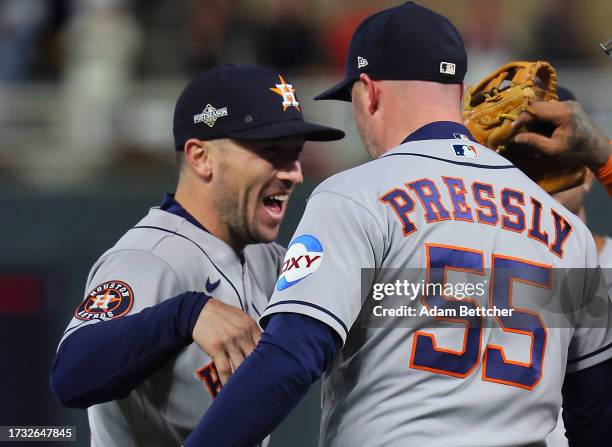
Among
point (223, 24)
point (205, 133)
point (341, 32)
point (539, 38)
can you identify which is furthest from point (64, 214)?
point (539, 38)

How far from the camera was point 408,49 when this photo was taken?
2441 millimetres

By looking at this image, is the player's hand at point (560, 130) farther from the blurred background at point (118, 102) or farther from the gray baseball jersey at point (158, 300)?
the blurred background at point (118, 102)

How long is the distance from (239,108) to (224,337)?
81 cm

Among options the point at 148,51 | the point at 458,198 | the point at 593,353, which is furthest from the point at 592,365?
the point at 148,51

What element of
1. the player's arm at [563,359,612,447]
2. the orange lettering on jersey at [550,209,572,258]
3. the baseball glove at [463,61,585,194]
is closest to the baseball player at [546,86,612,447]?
the baseball glove at [463,61,585,194]

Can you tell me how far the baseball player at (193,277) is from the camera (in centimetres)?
247

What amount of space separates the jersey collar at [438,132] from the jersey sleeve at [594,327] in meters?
0.40

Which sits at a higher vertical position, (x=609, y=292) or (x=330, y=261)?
(x=330, y=261)

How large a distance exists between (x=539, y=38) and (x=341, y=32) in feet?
4.56

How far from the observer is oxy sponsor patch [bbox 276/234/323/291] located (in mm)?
2178

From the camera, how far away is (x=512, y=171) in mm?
2426

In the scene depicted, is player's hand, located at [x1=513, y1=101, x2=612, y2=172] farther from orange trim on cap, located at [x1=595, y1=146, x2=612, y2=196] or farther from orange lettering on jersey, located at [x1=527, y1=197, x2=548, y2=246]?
orange lettering on jersey, located at [x1=527, y1=197, x2=548, y2=246]

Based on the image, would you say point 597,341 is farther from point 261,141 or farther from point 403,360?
point 261,141

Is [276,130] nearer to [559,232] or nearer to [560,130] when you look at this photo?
[560,130]
